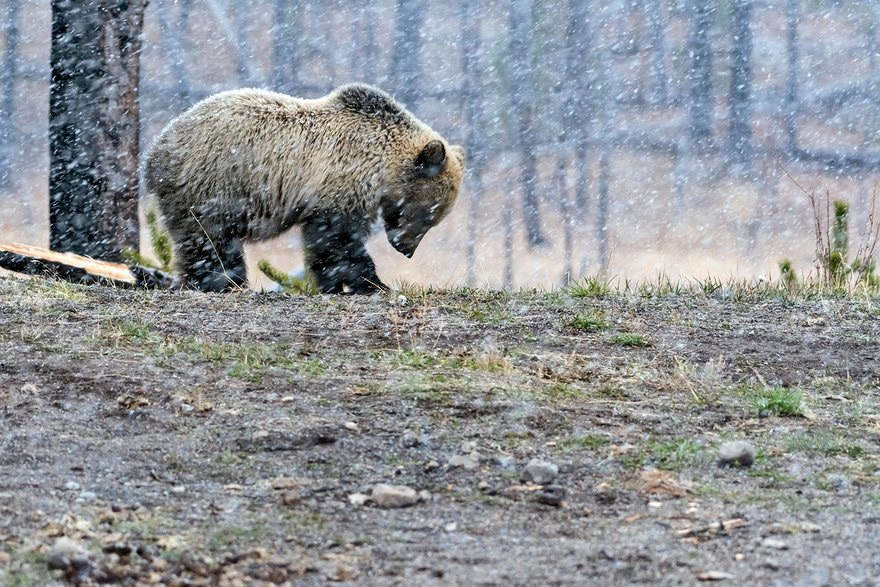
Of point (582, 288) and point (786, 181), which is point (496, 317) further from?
point (786, 181)

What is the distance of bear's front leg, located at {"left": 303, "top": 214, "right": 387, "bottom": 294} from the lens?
7969 mm

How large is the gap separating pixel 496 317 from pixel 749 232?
18008mm

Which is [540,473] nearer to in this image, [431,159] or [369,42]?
[431,159]

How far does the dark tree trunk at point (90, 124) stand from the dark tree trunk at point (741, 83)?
636 inches

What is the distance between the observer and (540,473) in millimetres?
3766

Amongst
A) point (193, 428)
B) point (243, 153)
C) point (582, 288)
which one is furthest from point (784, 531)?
point (243, 153)

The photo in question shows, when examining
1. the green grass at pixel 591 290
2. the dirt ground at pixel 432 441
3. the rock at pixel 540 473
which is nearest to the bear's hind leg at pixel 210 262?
the dirt ground at pixel 432 441

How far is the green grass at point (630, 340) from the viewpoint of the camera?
5809mm

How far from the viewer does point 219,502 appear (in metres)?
3.49

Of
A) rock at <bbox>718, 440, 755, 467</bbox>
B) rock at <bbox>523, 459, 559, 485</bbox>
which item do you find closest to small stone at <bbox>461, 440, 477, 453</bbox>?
rock at <bbox>523, 459, 559, 485</bbox>

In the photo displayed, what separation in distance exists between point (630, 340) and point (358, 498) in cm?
261

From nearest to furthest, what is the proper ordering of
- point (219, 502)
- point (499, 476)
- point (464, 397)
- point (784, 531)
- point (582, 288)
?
1. point (784, 531)
2. point (219, 502)
3. point (499, 476)
4. point (464, 397)
5. point (582, 288)

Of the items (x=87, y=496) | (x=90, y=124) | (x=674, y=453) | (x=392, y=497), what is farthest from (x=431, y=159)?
(x=87, y=496)

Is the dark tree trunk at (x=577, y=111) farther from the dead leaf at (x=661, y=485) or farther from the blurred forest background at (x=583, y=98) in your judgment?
the dead leaf at (x=661, y=485)
